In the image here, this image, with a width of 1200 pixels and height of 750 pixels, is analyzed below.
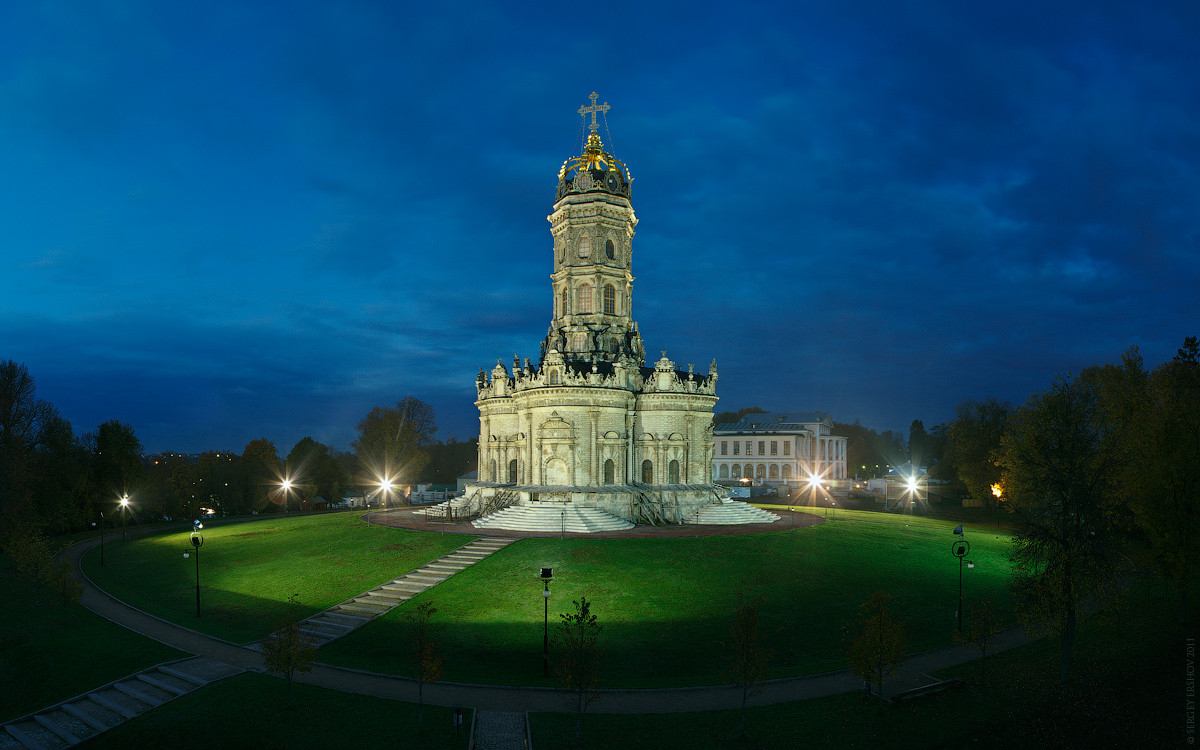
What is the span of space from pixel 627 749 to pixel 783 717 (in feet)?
15.4

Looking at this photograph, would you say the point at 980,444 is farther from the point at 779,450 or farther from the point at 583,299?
the point at 583,299

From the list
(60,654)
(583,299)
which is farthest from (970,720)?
(583,299)

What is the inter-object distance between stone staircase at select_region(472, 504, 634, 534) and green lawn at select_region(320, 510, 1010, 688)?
6.42 meters

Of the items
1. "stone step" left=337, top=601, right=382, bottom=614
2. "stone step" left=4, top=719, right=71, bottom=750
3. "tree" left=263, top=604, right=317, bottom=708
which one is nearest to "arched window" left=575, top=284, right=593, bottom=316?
"stone step" left=337, top=601, right=382, bottom=614

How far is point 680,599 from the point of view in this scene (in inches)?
1135

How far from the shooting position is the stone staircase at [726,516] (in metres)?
51.4

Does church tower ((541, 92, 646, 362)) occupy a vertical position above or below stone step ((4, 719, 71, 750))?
above

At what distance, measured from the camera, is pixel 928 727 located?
16547mm

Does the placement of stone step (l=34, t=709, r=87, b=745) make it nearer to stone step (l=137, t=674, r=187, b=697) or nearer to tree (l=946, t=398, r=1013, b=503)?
stone step (l=137, t=674, r=187, b=697)

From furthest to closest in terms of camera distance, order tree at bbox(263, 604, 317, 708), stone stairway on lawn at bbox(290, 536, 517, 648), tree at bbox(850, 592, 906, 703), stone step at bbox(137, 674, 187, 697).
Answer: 1. stone stairway on lawn at bbox(290, 536, 517, 648)
2. stone step at bbox(137, 674, 187, 697)
3. tree at bbox(263, 604, 317, 708)
4. tree at bbox(850, 592, 906, 703)

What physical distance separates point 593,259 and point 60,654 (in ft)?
145

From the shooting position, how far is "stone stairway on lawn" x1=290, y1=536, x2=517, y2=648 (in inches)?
1018

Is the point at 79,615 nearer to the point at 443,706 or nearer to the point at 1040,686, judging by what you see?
the point at 443,706

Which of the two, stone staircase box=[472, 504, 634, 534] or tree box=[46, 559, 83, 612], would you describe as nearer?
tree box=[46, 559, 83, 612]
